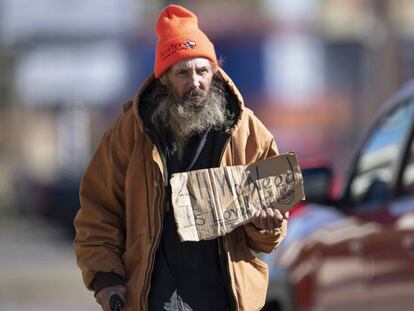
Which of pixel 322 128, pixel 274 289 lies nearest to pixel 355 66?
pixel 322 128

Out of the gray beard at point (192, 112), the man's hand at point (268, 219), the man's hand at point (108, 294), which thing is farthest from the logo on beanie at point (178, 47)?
the man's hand at point (108, 294)

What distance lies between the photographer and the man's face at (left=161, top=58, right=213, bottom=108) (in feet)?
14.7

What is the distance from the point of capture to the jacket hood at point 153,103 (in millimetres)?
4562

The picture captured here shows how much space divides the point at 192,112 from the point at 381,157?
2257mm

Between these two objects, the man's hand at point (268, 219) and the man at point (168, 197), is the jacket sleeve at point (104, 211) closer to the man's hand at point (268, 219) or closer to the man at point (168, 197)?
the man at point (168, 197)

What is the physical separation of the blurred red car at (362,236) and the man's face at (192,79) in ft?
4.97

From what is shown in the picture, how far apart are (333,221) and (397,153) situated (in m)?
0.63

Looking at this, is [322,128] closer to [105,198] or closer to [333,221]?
[333,221]

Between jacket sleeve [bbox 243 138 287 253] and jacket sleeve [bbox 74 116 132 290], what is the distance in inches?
16.9

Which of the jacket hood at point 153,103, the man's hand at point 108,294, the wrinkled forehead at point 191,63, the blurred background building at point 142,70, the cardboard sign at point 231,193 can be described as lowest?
the blurred background building at point 142,70

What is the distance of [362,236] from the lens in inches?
249

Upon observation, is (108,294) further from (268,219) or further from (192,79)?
(192,79)

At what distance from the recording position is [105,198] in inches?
182

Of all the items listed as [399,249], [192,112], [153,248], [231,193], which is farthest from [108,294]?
[399,249]
